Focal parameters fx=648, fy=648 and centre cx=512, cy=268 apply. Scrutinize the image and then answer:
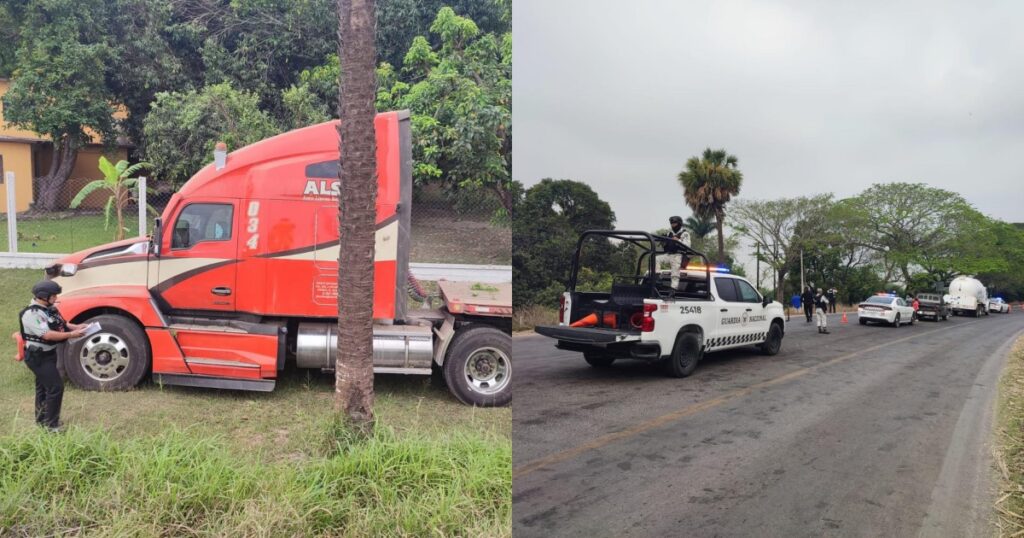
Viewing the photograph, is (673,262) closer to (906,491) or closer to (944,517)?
(906,491)

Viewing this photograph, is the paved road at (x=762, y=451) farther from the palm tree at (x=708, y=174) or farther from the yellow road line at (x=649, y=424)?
the palm tree at (x=708, y=174)

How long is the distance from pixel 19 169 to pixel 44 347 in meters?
2.71

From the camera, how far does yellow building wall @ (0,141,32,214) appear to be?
253 inches

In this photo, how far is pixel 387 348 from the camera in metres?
6.43

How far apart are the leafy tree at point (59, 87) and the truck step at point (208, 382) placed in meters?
2.10

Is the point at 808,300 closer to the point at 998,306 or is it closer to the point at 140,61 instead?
the point at 998,306

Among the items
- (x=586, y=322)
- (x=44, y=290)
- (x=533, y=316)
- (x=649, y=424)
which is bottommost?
(x=649, y=424)

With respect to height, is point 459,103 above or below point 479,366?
above

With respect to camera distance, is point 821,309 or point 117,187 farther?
point 821,309

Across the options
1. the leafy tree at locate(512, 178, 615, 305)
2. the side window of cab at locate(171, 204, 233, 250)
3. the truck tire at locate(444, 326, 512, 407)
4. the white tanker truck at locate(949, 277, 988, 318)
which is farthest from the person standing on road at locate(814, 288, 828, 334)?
the leafy tree at locate(512, 178, 615, 305)

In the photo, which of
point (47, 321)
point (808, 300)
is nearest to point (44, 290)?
point (47, 321)

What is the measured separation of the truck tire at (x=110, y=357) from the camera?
5891 mm

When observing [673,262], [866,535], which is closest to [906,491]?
[866,535]

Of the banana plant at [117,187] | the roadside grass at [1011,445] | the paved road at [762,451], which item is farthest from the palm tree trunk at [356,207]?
the roadside grass at [1011,445]
